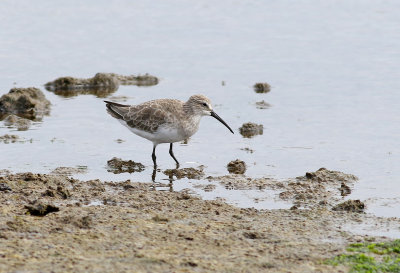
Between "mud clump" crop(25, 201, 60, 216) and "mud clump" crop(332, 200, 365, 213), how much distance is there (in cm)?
372

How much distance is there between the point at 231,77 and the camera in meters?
18.0

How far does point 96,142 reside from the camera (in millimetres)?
13961

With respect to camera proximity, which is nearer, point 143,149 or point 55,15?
point 143,149

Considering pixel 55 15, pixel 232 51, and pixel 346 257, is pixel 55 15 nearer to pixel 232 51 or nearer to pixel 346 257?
pixel 232 51

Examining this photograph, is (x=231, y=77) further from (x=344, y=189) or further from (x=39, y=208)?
(x=39, y=208)

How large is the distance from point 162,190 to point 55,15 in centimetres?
1221

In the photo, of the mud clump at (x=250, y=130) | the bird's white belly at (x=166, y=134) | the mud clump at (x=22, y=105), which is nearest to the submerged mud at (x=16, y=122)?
the mud clump at (x=22, y=105)

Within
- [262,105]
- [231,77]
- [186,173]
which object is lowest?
[186,173]

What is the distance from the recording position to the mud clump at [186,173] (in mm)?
12173

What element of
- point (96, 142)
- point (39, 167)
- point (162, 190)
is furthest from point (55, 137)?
point (162, 190)

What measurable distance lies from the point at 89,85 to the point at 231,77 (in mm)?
3233

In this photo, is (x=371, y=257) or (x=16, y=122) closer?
(x=371, y=257)

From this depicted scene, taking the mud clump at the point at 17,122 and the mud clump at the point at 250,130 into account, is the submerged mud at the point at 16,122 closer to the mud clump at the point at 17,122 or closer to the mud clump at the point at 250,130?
the mud clump at the point at 17,122

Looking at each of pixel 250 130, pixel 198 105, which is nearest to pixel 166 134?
pixel 198 105
